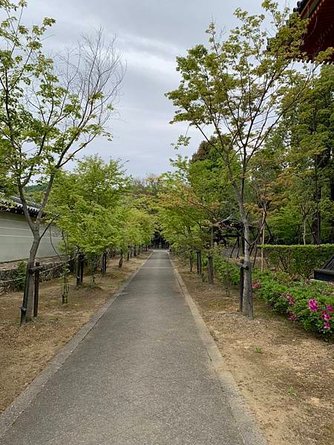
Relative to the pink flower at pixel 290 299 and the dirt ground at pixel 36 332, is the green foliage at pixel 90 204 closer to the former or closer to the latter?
the dirt ground at pixel 36 332

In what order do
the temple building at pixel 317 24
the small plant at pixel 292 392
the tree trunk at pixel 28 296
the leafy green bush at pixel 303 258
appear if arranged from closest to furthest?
1. the small plant at pixel 292 392
2. the temple building at pixel 317 24
3. the tree trunk at pixel 28 296
4. the leafy green bush at pixel 303 258

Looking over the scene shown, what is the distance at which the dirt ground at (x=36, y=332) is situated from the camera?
4117 mm

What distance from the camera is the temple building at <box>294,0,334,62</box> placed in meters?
5.40

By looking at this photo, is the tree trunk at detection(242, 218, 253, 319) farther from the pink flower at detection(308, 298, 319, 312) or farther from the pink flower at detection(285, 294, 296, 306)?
the pink flower at detection(308, 298, 319, 312)

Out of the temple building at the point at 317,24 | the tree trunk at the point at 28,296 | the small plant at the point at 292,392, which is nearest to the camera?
the small plant at the point at 292,392

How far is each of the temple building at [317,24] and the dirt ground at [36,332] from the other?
675 cm

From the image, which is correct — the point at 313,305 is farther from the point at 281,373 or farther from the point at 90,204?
the point at 90,204

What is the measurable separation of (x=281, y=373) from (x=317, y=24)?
587 cm

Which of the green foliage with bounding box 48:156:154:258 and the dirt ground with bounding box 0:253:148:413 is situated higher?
the green foliage with bounding box 48:156:154:258

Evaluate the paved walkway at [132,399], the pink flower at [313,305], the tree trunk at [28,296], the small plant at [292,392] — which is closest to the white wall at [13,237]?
the tree trunk at [28,296]

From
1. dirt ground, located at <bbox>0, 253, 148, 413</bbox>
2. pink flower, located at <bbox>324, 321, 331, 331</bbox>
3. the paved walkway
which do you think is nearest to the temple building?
pink flower, located at <bbox>324, 321, 331, 331</bbox>

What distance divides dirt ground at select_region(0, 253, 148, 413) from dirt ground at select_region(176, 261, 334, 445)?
2561mm

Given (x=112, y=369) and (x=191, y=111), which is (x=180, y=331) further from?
(x=191, y=111)

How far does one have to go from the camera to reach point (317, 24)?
19.9 feet
